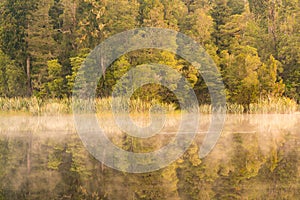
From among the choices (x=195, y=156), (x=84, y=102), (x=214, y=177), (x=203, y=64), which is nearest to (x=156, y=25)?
(x=203, y=64)

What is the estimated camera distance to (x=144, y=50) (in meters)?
28.5

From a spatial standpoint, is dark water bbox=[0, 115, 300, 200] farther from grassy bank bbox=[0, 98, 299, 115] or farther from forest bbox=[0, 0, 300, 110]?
forest bbox=[0, 0, 300, 110]

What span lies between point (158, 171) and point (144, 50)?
16146 mm

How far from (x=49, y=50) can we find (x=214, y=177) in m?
21.1

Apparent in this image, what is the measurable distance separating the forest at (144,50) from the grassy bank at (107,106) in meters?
0.66

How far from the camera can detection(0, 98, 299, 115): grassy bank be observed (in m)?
25.7

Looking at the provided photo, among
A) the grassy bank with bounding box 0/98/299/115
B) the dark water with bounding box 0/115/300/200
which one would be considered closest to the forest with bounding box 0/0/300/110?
the grassy bank with bounding box 0/98/299/115

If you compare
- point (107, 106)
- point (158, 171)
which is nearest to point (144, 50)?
point (107, 106)

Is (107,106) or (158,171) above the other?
(107,106)

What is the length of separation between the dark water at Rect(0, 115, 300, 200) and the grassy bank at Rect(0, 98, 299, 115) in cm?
557

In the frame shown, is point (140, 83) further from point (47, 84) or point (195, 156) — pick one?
point (195, 156)

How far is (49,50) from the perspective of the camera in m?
31.1

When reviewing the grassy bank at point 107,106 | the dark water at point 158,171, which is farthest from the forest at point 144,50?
the dark water at point 158,171

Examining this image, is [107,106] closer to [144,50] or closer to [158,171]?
[144,50]
